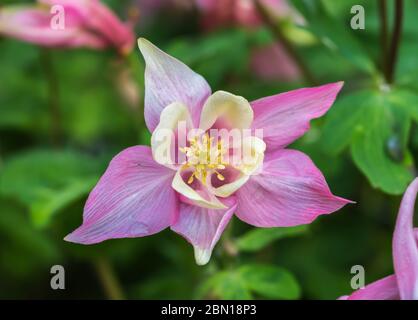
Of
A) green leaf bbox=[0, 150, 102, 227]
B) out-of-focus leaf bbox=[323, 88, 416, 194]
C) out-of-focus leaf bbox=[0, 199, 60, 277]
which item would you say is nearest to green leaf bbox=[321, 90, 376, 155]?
out-of-focus leaf bbox=[323, 88, 416, 194]

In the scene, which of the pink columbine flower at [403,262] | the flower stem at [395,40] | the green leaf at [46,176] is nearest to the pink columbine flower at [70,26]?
the green leaf at [46,176]

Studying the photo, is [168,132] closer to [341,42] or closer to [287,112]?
[287,112]

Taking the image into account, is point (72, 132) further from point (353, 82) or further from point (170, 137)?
point (170, 137)

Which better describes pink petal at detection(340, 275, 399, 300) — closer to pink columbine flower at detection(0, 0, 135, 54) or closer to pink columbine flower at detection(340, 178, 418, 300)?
pink columbine flower at detection(340, 178, 418, 300)

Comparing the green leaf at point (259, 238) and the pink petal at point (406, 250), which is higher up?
the green leaf at point (259, 238)

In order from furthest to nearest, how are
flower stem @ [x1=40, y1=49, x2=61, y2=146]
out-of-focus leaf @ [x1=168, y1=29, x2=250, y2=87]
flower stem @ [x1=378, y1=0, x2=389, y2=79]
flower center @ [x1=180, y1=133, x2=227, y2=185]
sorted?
flower stem @ [x1=40, y1=49, x2=61, y2=146] → out-of-focus leaf @ [x1=168, y1=29, x2=250, y2=87] → flower stem @ [x1=378, y1=0, x2=389, y2=79] → flower center @ [x1=180, y1=133, x2=227, y2=185]

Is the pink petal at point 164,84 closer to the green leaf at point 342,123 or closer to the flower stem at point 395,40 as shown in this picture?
the green leaf at point 342,123

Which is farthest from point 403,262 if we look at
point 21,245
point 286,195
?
point 21,245
